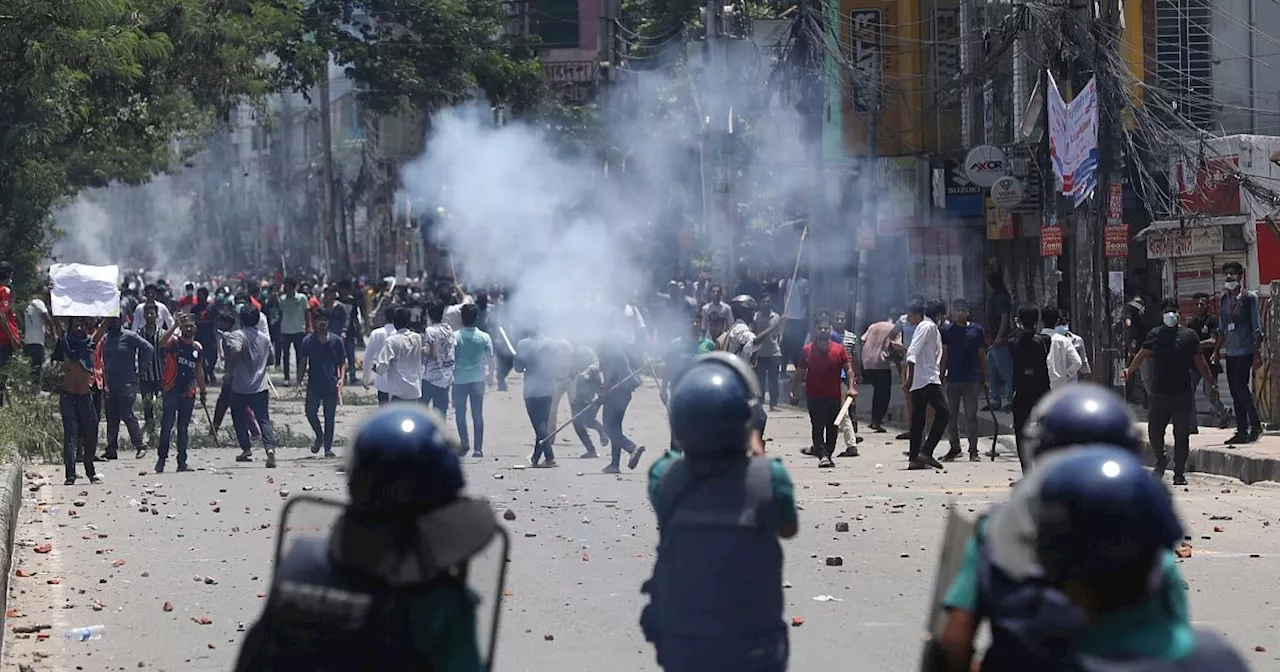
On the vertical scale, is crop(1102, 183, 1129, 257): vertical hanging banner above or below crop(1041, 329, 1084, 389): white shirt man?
above

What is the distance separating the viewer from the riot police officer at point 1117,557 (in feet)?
8.93

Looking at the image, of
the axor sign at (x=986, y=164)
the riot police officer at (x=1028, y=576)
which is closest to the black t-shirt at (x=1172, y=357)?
the riot police officer at (x=1028, y=576)

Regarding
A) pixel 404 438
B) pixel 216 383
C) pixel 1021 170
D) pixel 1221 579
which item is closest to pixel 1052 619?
pixel 404 438

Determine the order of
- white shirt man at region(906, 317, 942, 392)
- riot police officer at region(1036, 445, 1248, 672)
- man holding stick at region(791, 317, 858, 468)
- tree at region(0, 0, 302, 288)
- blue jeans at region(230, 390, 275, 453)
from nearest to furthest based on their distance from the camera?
riot police officer at region(1036, 445, 1248, 672)
white shirt man at region(906, 317, 942, 392)
blue jeans at region(230, 390, 275, 453)
man holding stick at region(791, 317, 858, 468)
tree at region(0, 0, 302, 288)

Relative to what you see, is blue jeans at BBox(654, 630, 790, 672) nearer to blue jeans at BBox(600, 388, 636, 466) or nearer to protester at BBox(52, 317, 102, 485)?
protester at BBox(52, 317, 102, 485)

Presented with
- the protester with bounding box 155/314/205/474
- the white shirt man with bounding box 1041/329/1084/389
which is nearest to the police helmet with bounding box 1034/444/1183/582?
the white shirt man with bounding box 1041/329/1084/389

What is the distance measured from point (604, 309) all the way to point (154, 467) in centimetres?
A: 561

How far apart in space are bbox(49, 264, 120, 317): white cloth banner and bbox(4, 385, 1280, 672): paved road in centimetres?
226

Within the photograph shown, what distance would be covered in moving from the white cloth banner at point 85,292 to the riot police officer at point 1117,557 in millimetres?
16816

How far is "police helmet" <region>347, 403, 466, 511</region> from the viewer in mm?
3270

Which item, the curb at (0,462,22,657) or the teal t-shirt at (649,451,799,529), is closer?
the teal t-shirt at (649,451,799,529)

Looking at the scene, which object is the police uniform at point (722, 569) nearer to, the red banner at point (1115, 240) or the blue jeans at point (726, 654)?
the blue jeans at point (726, 654)

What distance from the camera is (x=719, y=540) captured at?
14.8ft

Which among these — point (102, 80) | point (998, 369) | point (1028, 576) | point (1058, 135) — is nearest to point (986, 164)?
point (998, 369)
